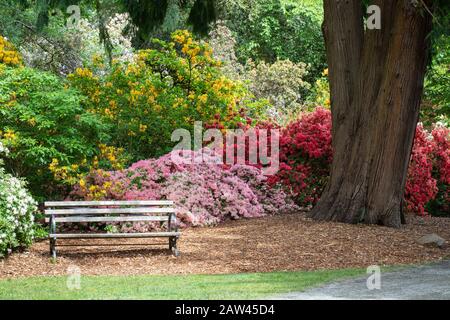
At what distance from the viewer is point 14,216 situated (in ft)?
30.3

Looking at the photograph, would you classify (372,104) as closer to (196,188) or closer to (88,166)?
(196,188)

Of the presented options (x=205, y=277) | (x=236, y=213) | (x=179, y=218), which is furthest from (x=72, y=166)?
(x=205, y=277)

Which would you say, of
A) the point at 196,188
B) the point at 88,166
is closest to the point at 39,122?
the point at 88,166

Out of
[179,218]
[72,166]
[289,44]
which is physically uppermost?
[289,44]

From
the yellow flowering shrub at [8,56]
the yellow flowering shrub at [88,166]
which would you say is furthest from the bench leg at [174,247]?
the yellow flowering shrub at [8,56]

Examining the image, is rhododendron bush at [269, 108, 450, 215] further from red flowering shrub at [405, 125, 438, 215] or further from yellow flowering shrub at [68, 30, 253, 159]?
yellow flowering shrub at [68, 30, 253, 159]

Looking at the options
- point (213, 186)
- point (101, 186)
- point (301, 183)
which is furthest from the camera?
point (301, 183)

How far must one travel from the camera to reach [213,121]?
1416 cm

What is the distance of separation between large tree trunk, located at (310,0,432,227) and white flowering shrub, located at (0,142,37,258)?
14.4 feet

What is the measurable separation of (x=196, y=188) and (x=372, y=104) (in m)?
3.31

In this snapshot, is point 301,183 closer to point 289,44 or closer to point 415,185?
point 415,185

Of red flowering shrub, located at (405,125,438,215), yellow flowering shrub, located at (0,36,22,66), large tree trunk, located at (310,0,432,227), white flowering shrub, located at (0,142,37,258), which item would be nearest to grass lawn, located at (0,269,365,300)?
white flowering shrub, located at (0,142,37,258)

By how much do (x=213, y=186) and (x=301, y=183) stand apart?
1.91 meters

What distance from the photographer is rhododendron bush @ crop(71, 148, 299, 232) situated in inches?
463
